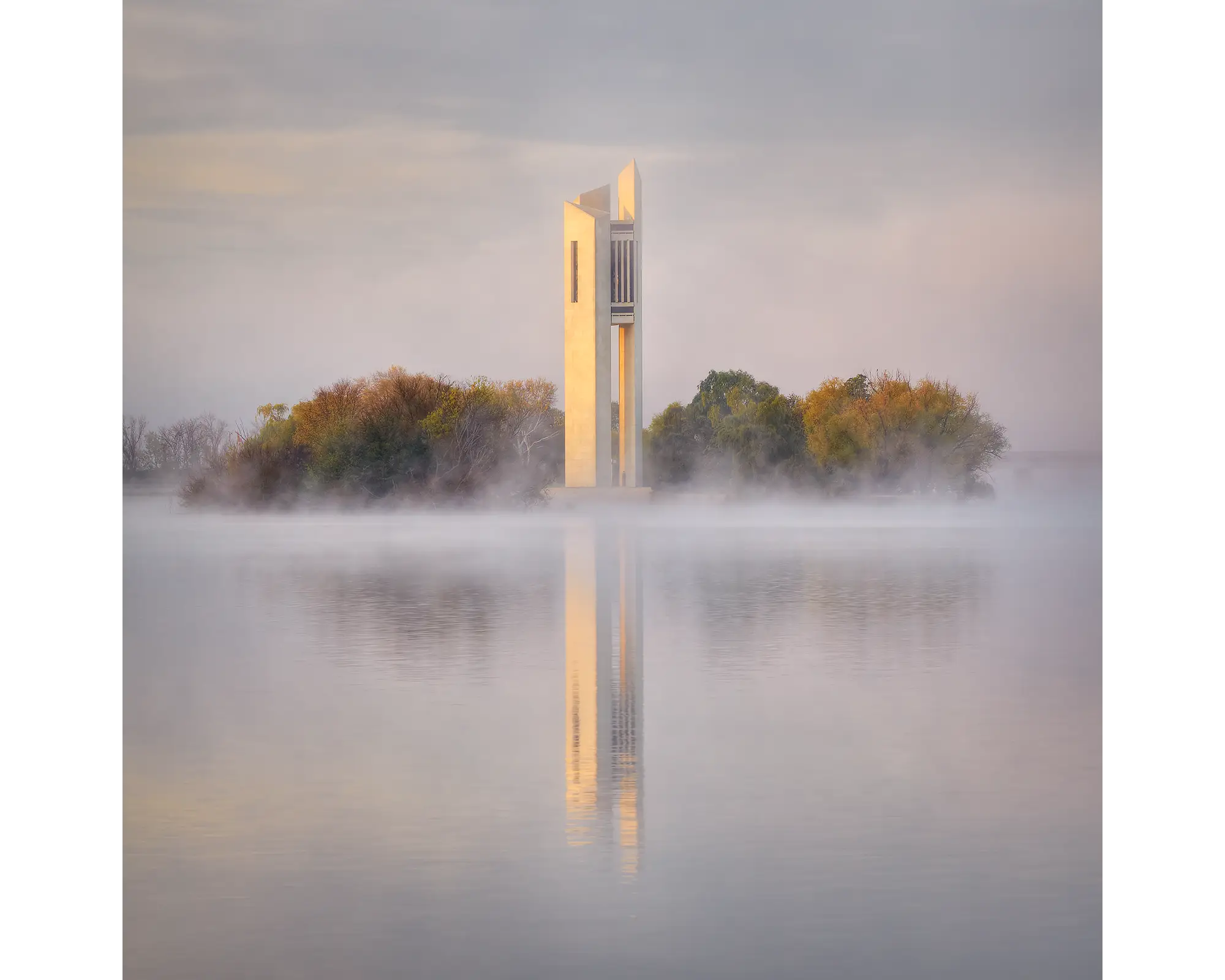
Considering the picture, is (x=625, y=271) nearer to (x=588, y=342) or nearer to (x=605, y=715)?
(x=588, y=342)

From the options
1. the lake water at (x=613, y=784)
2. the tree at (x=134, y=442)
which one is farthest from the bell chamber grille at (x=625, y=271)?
the lake water at (x=613, y=784)

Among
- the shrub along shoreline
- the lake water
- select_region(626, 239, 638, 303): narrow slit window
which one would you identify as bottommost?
the lake water

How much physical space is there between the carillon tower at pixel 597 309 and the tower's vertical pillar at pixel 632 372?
21 millimetres

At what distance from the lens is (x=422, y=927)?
287cm

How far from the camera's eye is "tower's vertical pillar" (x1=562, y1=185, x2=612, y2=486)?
23.3m

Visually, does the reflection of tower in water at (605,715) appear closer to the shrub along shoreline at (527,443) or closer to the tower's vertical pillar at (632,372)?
the shrub along shoreline at (527,443)

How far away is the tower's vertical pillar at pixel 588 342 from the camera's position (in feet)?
76.4

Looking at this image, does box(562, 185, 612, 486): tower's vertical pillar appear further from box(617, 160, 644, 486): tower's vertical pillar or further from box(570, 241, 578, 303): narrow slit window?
box(617, 160, 644, 486): tower's vertical pillar

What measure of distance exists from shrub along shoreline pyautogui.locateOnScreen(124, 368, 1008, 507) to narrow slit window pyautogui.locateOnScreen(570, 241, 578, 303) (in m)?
1.91

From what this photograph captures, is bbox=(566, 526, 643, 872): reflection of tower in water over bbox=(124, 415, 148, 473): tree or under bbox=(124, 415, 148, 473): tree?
under

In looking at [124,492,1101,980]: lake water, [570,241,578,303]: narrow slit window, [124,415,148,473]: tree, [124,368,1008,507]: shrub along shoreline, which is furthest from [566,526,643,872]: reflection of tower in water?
[570,241,578,303]: narrow slit window

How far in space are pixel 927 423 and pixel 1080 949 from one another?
74.3ft

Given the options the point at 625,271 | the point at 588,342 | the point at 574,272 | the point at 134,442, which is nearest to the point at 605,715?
the point at 134,442
